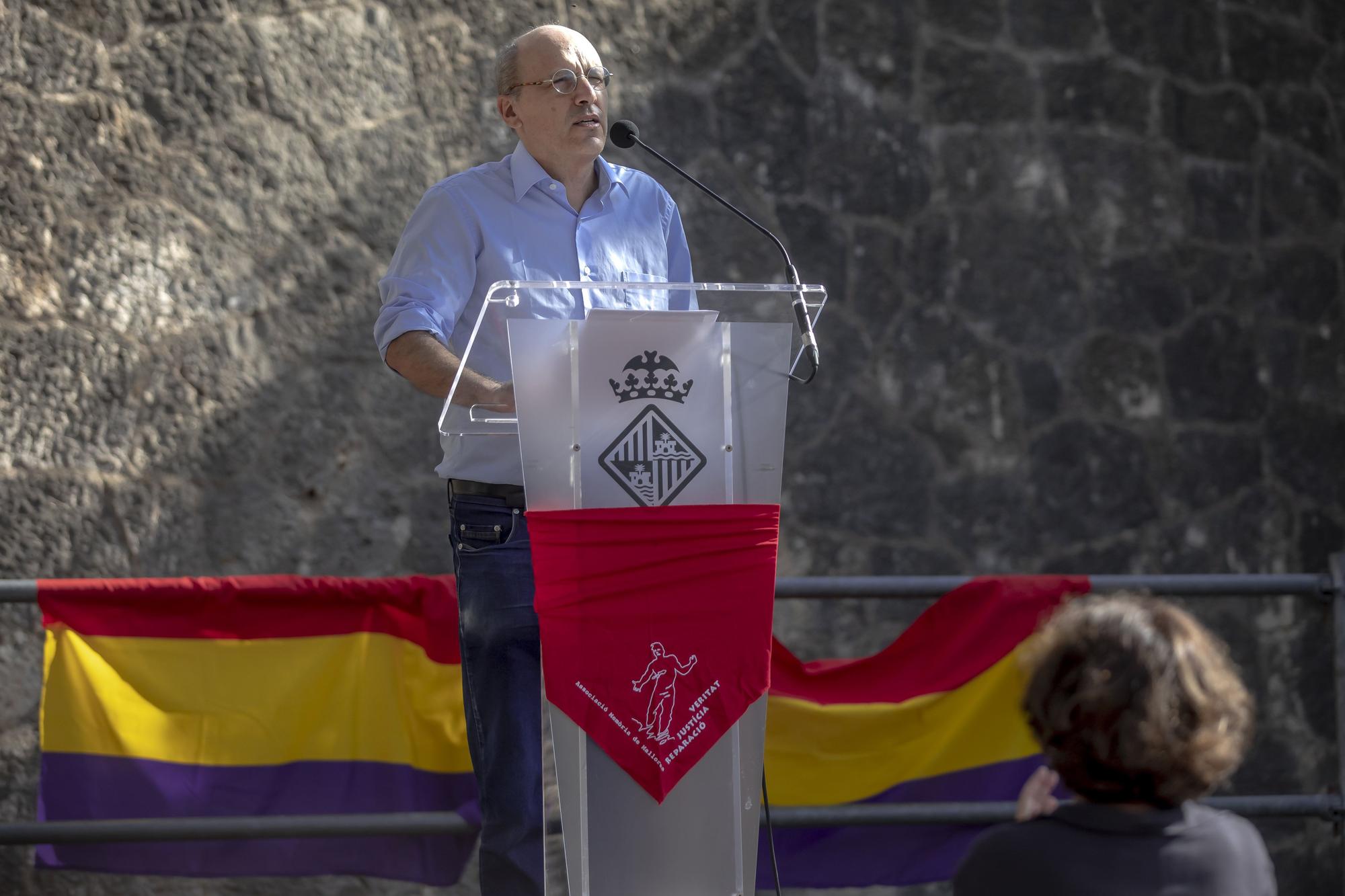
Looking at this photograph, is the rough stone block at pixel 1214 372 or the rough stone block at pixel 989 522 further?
the rough stone block at pixel 1214 372

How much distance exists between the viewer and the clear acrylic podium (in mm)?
1904

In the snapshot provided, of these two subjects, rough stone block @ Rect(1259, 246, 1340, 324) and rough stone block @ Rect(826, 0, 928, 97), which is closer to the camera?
rough stone block @ Rect(826, 0, 928, 97)

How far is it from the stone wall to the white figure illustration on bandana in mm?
1994

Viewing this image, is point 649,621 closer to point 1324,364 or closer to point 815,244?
point 815,244

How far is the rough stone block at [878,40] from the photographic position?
4.30 meters

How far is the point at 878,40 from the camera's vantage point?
14.2 feet

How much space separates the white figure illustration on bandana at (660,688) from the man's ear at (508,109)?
1.07 metres

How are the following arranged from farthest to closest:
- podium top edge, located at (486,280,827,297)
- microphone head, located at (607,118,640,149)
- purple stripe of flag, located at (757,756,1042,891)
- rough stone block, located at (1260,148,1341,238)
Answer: rough stone block, located at (1260,148,1341,238)
purple stripe of flag, located at (757,756,1042,891)
microphone head, located at (607,118,640,149)
podium top edge, located at (486,280,827,297)

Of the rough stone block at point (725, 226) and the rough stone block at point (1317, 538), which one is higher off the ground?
the rough stone block at point (725, 226)

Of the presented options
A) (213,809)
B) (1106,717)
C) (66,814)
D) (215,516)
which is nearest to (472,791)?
(213,809)

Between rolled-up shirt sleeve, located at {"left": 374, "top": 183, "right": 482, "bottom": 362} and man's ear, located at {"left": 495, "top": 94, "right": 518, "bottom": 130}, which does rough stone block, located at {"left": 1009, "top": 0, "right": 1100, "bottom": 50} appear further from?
rolled-up shirt sleeve, located at {"left": 374, "top": 183, "right": 482, "bottom": 362}

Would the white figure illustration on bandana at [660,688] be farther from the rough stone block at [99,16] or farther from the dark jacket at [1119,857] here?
the rough stone block at [99,16]

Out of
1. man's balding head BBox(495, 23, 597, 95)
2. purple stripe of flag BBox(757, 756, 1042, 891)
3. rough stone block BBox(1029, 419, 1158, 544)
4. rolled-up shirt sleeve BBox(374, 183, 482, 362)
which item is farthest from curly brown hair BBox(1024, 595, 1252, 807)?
rough stone block BBox(1029, 419, 1158, 544)

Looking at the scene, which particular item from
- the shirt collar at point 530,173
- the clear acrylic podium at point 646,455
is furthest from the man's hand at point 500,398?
the shirt collar at point 530,173
